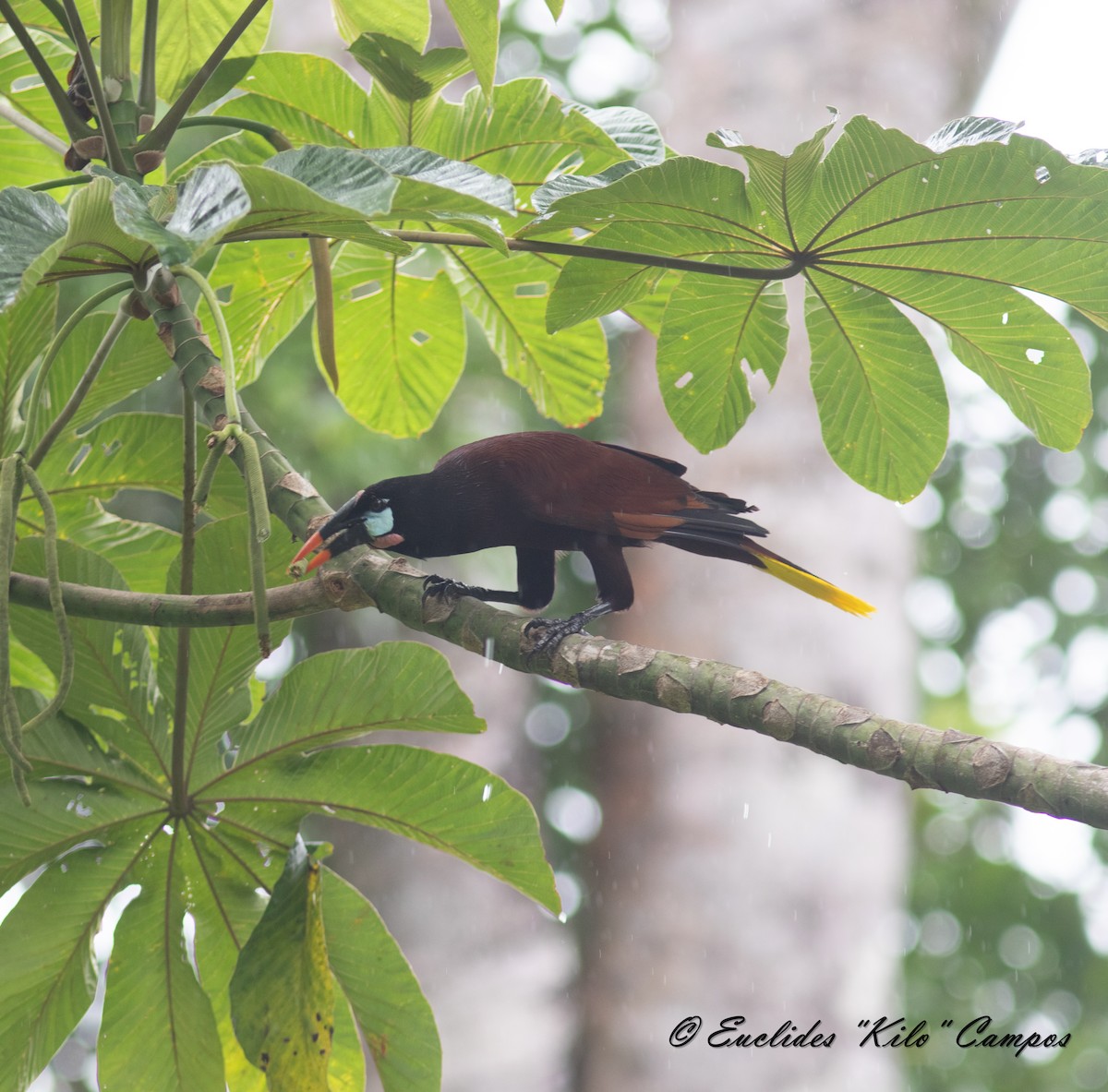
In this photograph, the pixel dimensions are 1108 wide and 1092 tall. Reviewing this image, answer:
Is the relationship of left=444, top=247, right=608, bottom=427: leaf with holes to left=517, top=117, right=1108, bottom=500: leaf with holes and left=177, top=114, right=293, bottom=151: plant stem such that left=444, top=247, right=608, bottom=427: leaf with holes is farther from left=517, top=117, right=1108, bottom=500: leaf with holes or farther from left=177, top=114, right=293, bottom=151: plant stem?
left=177, top=114, right=293, bottom=151: plant stem

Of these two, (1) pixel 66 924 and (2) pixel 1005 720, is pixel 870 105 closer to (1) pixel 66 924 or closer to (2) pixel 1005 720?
(1) pixel 66 924

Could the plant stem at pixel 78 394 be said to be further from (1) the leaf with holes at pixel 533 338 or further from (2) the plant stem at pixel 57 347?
(1) the leaf with holes at pixel 533 338

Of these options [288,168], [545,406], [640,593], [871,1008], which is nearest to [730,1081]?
[871,1008]

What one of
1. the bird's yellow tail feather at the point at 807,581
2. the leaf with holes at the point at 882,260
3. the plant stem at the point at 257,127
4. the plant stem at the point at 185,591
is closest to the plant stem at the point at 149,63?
the plant stem at the point at 257,127

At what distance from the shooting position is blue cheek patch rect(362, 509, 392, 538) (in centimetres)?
161

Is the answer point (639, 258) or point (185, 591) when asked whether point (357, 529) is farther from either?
point (639, 258)

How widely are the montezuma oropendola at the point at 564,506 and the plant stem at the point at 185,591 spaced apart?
378 mm

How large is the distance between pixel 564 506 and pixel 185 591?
0.60 metres

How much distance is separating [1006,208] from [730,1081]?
3.80m

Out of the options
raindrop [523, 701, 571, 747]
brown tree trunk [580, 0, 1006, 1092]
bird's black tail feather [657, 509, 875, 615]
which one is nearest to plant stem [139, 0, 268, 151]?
bird's black tail feather [657, 509, 875, 615]

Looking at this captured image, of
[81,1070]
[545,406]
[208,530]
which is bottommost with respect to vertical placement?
[81,1070]

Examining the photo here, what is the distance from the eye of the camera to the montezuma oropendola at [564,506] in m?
1.70

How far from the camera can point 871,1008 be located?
4.50 m

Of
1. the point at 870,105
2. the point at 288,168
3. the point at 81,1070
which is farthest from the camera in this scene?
the point at 81,1070
